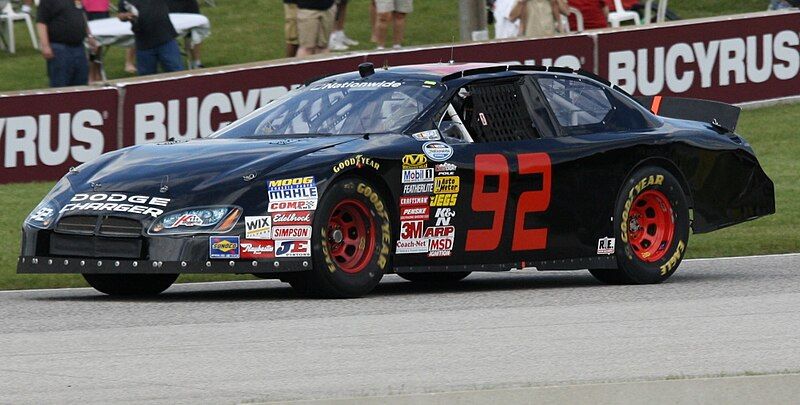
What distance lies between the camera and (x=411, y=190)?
1023 centimetres

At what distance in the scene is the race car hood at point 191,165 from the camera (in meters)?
9.65

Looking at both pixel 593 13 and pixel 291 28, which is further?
pixel 593 13

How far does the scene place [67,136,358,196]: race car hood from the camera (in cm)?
965

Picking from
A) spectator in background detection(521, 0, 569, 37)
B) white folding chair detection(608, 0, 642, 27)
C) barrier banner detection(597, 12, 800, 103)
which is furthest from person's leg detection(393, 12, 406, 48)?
white folding chair detection(608, 0, 642, 27)

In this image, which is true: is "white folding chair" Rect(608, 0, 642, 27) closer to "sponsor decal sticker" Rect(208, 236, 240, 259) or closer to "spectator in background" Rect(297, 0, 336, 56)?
"spectator in background" Rect(297, 0, 336, 56)

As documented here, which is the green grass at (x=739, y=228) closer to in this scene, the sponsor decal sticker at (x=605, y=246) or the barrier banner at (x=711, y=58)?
the barrier banner at (x=711, y=58)

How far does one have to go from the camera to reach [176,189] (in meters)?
9.63

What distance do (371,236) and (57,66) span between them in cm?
876

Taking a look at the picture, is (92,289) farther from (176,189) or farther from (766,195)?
(766,195)

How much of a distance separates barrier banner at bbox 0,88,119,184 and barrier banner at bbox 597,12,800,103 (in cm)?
604

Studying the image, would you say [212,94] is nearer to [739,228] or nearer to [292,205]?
[739,228]

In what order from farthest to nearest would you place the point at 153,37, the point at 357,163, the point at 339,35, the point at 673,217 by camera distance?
the point at 339,35 < the point at 153,37 < the point at 673,217 < the point at 357,163

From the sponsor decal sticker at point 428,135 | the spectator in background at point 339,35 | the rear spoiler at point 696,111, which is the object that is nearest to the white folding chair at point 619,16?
the spectator in background at point 339,35

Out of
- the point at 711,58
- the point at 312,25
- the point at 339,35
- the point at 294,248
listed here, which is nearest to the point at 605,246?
the point at 294,248
